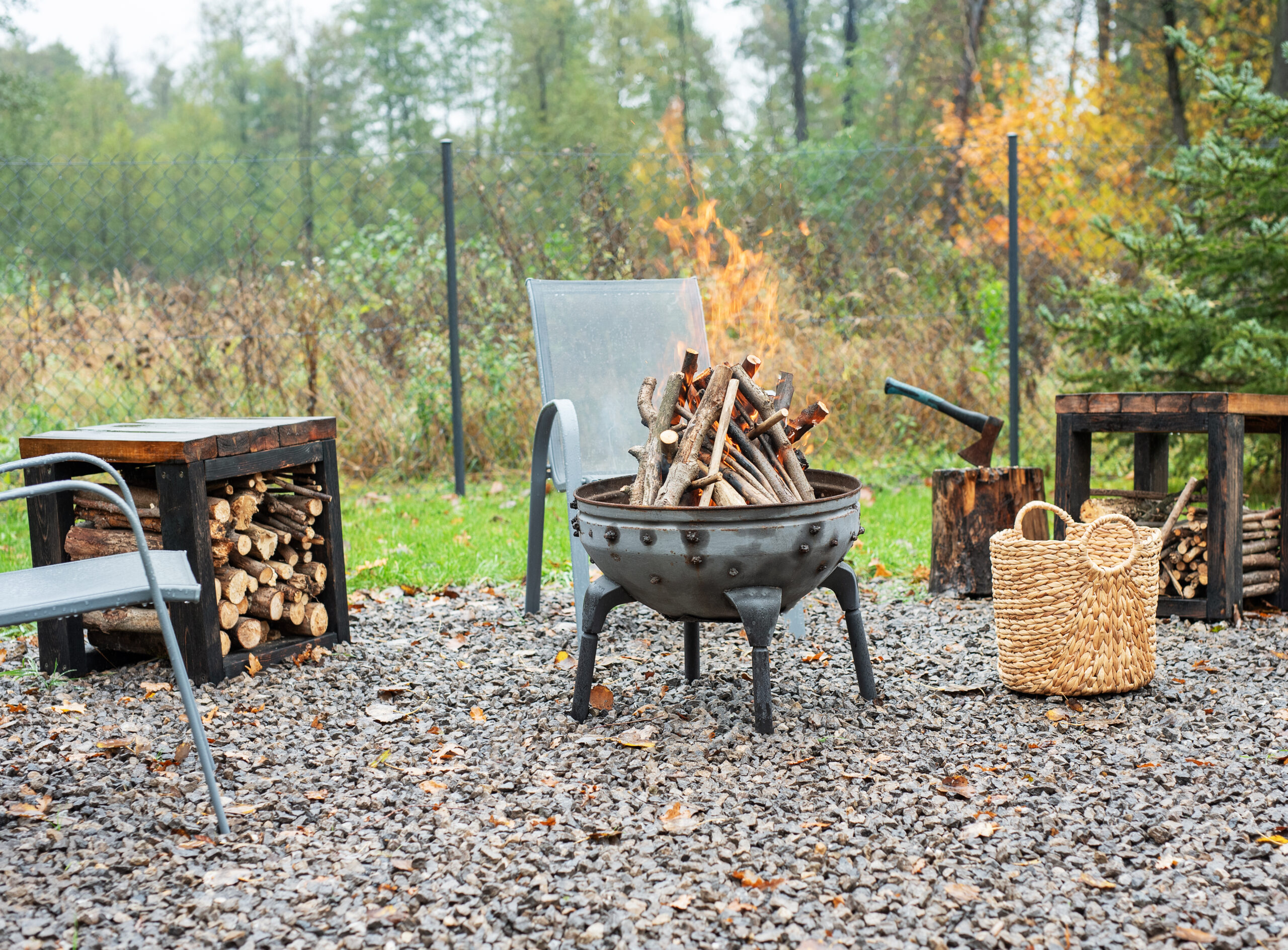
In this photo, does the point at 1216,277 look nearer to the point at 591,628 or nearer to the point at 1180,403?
the point at 1180,403

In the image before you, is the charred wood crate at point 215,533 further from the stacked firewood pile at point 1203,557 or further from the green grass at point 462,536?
the stacked firewood pile at point 1203,557

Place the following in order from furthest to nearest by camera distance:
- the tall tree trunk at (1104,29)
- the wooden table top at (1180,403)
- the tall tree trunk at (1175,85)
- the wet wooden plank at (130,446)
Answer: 1. the tall tree trunk at (1104,29)
2. the tall tree trunk at (1175,85)
3. the wooden table top at (1180,403)
4. the wet wooden plank at (130,446)

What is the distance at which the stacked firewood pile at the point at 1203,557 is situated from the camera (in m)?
3.46

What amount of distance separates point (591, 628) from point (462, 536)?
225cm

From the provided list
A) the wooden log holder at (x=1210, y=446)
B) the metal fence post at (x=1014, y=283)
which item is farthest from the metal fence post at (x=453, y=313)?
the wooden log holder at (x=1210, y=446)

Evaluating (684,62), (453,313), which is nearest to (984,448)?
(453,313)

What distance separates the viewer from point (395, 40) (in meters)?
22.8

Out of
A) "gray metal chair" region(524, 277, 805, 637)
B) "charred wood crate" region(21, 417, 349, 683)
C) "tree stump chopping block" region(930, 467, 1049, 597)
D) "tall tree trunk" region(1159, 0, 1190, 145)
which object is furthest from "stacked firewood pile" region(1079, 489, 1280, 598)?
"tall tree trunk" region(1159, 0, 1190, 145)

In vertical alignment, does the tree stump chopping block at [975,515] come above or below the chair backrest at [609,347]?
below

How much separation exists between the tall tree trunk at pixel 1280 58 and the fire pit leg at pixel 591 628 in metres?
5.60

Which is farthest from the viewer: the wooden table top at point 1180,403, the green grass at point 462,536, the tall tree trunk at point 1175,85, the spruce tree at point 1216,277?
the tall tree trunk at point 1175,85

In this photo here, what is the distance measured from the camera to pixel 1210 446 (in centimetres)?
332

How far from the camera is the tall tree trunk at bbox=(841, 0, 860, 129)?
2098cm

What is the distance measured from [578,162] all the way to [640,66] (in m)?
16.6
